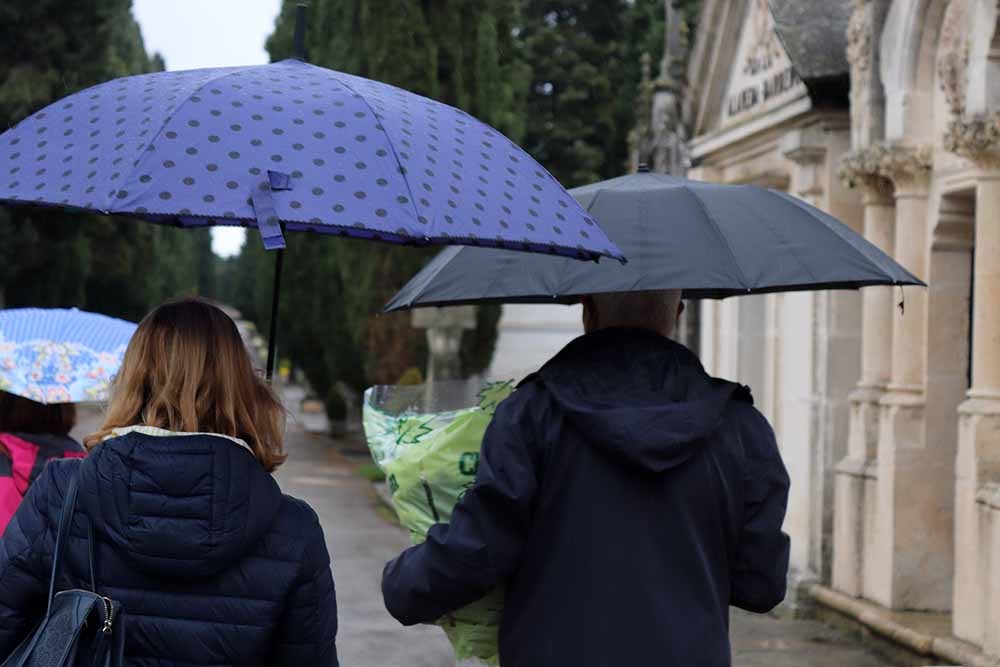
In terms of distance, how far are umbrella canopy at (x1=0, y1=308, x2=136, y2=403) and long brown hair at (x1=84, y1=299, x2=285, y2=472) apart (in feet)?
5.45

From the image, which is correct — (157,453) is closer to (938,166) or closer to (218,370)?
(218,370)

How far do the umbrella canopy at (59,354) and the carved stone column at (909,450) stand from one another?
495cm

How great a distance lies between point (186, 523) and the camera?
8.54ft

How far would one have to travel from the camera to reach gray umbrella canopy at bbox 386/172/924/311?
3.53 meters

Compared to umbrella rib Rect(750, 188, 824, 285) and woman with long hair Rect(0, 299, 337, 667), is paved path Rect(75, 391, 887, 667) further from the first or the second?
woman with long hair Rect(0, 299, 337, 667)

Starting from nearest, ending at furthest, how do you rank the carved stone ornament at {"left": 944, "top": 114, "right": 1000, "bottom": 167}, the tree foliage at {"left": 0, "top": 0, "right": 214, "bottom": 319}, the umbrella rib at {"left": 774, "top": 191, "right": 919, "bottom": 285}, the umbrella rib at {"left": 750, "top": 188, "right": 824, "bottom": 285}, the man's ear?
the man's ear, the umbrella rib at {"left": 750, "top": 188, "right": 824, "bottom": 285}, the umbrella rib at {"left": 774, "top": 191, "right": 919, "bottom": 285}, the carved stone ornament at {"left": 944, "top": 114, "right": 1000, "bottom": 167}, the tree foliage at {"left": 0, "top": 0, "right": 214, "bottom": 319}

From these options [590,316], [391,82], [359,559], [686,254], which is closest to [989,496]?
[686,254]

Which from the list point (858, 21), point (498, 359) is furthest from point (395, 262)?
point (858, 21)

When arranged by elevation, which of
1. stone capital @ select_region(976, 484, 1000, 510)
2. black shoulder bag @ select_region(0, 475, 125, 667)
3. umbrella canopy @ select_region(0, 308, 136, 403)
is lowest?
stone capital @ select_region(976, 484, 1000, 510)

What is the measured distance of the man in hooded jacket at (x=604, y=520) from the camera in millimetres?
2908

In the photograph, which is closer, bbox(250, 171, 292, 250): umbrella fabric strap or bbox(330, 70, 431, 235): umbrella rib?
bbox(250, 171, 292, 250): umbrella fabric strap

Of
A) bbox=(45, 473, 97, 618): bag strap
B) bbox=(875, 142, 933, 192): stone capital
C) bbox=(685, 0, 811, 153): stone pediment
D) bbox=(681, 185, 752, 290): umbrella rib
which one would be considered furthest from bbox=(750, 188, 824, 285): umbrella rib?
bbox=(685, 0, 811, 153): stone pediment

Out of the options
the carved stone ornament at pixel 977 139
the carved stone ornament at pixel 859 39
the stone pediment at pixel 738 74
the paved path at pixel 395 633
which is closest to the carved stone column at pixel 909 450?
the paved path at pixel 395 633

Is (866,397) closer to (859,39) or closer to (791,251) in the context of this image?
(859,39)
